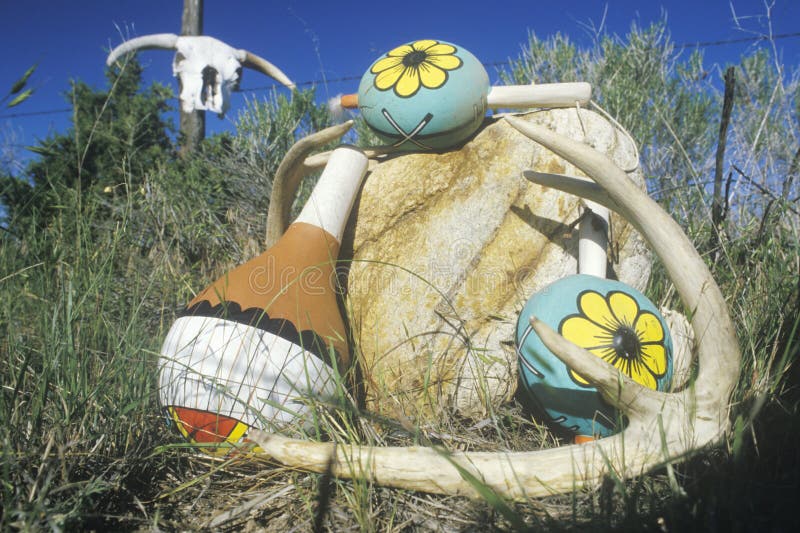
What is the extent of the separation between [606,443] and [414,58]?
4.86 ft

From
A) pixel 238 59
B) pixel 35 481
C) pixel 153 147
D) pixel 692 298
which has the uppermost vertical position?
pixel 238 59

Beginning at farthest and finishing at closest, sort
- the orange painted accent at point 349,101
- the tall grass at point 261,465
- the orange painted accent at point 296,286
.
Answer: the orange painted accent at point 349,101
the orange painted accent at point 296,286
the tall grass at point 261,465

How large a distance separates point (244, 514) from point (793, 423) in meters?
1.32

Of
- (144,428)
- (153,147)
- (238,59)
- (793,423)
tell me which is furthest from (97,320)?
(238,59)

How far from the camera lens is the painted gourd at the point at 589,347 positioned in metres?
1.43

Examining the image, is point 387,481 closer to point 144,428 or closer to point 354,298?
point 144,428

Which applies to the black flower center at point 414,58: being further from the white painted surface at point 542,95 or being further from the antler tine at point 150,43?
the antler tine at point 150,43

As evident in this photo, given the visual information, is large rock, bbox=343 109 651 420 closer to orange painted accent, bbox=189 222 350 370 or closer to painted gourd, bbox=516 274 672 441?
orange painted accent, bbox=189 222 350 370

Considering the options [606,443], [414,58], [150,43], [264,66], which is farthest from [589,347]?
[150,43]

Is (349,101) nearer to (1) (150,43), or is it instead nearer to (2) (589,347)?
(2) (589,347)

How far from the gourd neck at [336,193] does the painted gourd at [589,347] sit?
0.74 m

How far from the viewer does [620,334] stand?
1.43m

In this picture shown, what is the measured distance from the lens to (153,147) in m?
4.10

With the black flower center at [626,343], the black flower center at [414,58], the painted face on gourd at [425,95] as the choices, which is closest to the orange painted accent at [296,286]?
the painted face on gourd at [425,95]
